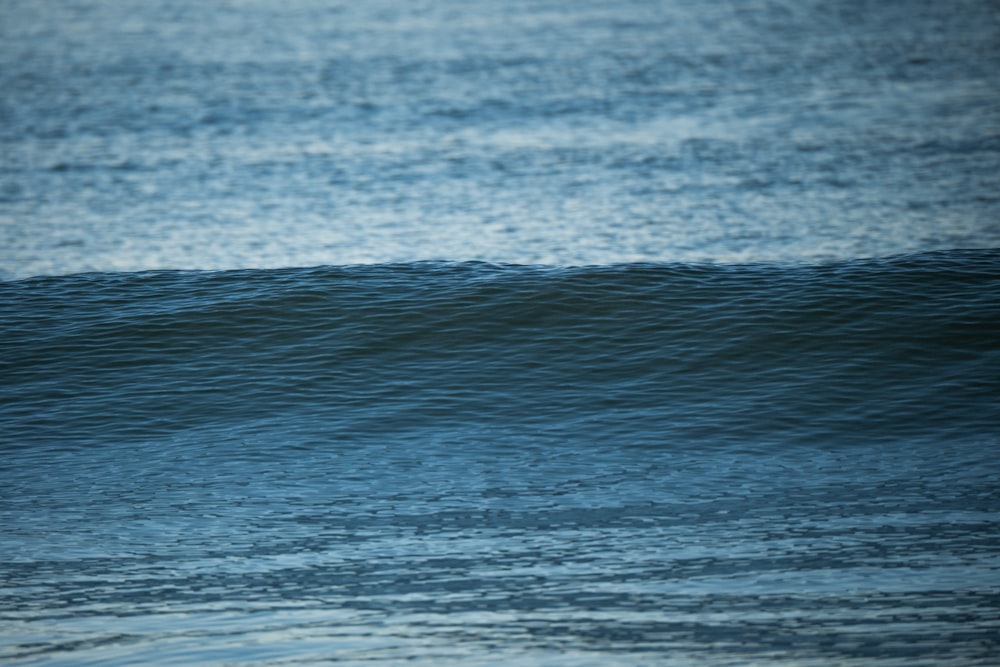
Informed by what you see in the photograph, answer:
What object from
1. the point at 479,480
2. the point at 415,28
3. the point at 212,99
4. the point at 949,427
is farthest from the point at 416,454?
the point at 415,28

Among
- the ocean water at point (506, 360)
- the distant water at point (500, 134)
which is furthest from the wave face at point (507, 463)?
the distant water at point (500, 134)

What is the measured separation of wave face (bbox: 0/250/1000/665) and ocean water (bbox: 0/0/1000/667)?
5 centimetres

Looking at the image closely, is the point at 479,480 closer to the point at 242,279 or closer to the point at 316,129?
the point at 242,279

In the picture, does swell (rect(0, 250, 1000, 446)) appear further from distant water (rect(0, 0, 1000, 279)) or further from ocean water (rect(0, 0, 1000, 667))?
distant water (rect(0, 0, 1000, 279))

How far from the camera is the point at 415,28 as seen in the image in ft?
115

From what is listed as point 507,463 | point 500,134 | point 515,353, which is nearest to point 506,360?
point 515,353

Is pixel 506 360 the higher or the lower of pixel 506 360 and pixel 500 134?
the lower

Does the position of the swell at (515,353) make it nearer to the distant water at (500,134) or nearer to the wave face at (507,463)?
the wave face at (507,463)

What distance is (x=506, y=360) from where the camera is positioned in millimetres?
15453

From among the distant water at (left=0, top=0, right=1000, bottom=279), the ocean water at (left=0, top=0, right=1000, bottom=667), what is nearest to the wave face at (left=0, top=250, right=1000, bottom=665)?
Answer: the ocean water at (left=0, top=0, right=1000, bottom=667)

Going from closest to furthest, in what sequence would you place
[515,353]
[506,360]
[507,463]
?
1. [507,463]
2. [506,360]
3. [515,353]

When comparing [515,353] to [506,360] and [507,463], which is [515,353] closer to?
[506,360]

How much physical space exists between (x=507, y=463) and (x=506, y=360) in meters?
3.04

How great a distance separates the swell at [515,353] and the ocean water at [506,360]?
0.06 meters
